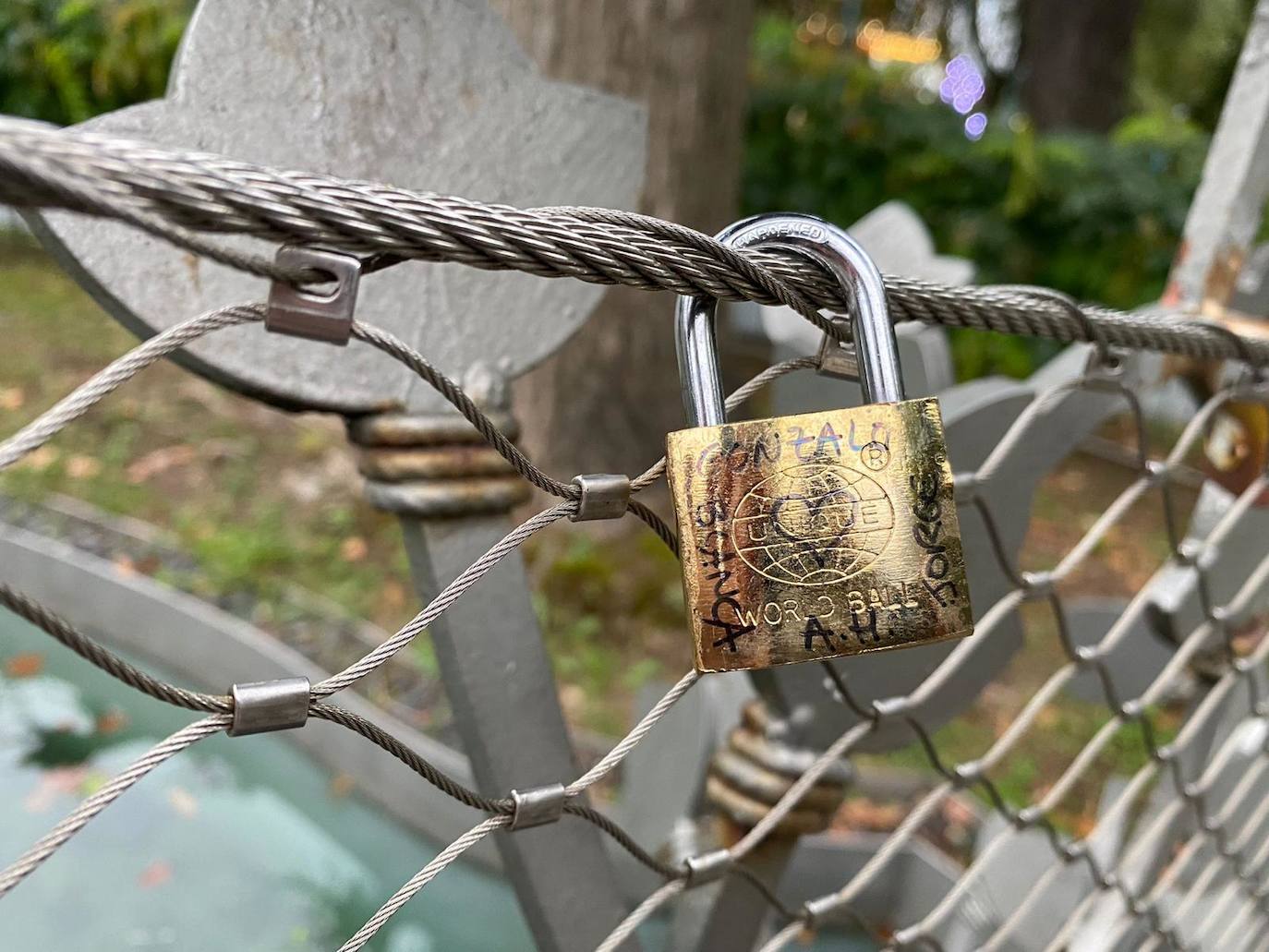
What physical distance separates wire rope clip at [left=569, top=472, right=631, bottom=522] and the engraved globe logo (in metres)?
0.10

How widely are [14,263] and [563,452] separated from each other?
417cm

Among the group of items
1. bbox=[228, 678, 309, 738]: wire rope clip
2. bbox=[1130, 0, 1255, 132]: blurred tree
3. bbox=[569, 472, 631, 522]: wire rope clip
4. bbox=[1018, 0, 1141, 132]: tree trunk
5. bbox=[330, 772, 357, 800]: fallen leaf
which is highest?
bbox=[1130, 0, 1255, 132]: blurred tree

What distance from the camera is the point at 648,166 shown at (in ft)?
9.17

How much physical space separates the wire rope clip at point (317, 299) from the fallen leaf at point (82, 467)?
319 centimetres

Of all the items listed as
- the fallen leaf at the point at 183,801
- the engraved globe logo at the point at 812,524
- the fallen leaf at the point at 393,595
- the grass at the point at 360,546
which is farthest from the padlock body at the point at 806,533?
the fallen leaf at the point at 393,595

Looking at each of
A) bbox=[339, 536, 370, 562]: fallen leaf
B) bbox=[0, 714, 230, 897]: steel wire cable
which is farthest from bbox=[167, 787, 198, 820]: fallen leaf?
bbox=[0, 714, 230, 897]: steel wire cable

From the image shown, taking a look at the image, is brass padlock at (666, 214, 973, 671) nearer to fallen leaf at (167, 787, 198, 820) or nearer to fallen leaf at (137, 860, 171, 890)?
fallen leaf at (137, 860, 171, 890)

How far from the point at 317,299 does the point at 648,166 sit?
2499 mm

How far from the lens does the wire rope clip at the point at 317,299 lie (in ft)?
1.45

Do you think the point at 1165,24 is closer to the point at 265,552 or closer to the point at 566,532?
the point at 566,532

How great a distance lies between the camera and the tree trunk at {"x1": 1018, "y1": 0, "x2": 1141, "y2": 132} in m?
6.09

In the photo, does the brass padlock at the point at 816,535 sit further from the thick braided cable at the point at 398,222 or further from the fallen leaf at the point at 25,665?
the fallen leaf at the point at 25,665

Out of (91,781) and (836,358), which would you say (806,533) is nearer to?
(836,358)

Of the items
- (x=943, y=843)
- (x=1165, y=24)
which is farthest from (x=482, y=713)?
(x=1165, y=24)
